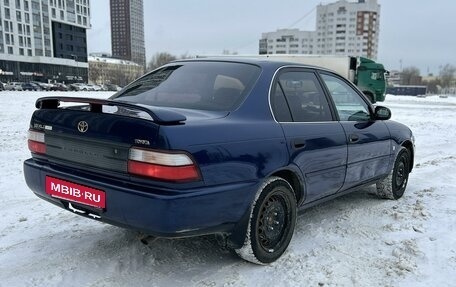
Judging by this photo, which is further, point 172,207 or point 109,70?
point 109,70

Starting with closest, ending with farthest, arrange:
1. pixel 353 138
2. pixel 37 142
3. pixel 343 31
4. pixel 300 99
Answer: pixel 37 142
pixel 300 99
pixel 353 138
pixel 343 31

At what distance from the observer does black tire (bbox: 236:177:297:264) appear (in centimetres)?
322

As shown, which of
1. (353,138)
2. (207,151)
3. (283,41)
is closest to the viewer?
(207,151)

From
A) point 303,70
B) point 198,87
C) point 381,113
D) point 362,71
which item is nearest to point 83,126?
point 198,87

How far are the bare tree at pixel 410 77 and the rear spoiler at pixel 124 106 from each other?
124270 millimetres

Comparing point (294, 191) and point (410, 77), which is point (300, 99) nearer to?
point (294, 191)

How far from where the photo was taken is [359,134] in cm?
438

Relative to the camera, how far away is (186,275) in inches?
126

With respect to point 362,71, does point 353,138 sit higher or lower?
lower

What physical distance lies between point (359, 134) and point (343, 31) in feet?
323

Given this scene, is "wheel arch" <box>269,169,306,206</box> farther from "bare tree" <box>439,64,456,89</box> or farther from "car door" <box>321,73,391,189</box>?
"bare tree" <box>439,64,456,89</box>

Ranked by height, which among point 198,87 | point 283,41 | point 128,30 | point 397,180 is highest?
point 128,30

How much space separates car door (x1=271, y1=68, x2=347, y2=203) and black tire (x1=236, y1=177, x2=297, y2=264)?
25 cm

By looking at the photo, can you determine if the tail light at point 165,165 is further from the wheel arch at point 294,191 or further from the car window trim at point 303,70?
the car window trim at point 303,70
